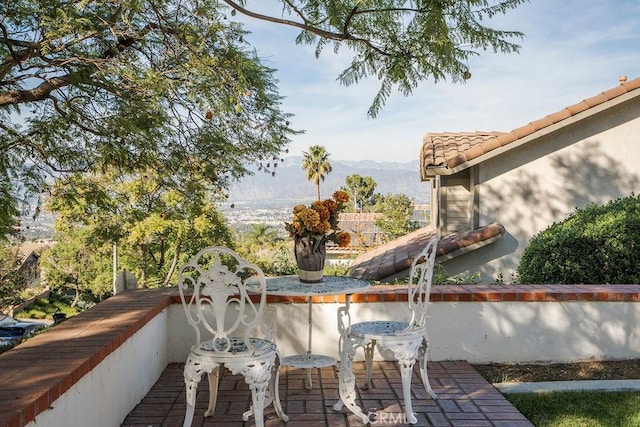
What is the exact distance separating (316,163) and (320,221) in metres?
39.7

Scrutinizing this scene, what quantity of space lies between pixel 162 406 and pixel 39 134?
9.81 feet

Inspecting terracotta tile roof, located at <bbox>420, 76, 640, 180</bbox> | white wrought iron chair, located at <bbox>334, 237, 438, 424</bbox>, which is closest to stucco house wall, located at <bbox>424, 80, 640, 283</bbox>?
terracotta tile roof, located at <bbox>420, 76, 640, 180</bbox>

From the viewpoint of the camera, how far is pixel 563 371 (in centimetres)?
532

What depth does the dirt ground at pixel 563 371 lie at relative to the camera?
5.14 m

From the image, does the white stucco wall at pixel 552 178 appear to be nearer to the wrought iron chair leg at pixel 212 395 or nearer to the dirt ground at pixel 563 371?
the dirt ground at pixel 563 371

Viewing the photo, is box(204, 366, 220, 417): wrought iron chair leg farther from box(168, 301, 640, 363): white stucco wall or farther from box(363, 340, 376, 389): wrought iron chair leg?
box(168, 301, 640, 363): white stucco wall

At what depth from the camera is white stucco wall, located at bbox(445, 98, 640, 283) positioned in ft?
32.8

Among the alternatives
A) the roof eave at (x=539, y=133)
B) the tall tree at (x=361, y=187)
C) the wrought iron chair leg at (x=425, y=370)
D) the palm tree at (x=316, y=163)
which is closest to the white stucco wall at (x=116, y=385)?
the wrought iron chair leg at (x=425, y=370)

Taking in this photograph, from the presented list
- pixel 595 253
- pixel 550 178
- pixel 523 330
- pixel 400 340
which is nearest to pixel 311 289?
pixel 400 340

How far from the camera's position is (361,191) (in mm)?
57719

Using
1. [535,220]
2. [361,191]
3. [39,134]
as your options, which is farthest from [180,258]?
[361,191]

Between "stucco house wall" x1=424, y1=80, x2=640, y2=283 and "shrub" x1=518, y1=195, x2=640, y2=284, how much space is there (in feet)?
9.93

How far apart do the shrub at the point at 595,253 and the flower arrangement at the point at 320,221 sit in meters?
3.09

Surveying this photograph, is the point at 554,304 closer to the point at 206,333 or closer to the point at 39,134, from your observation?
the point at 206,333
